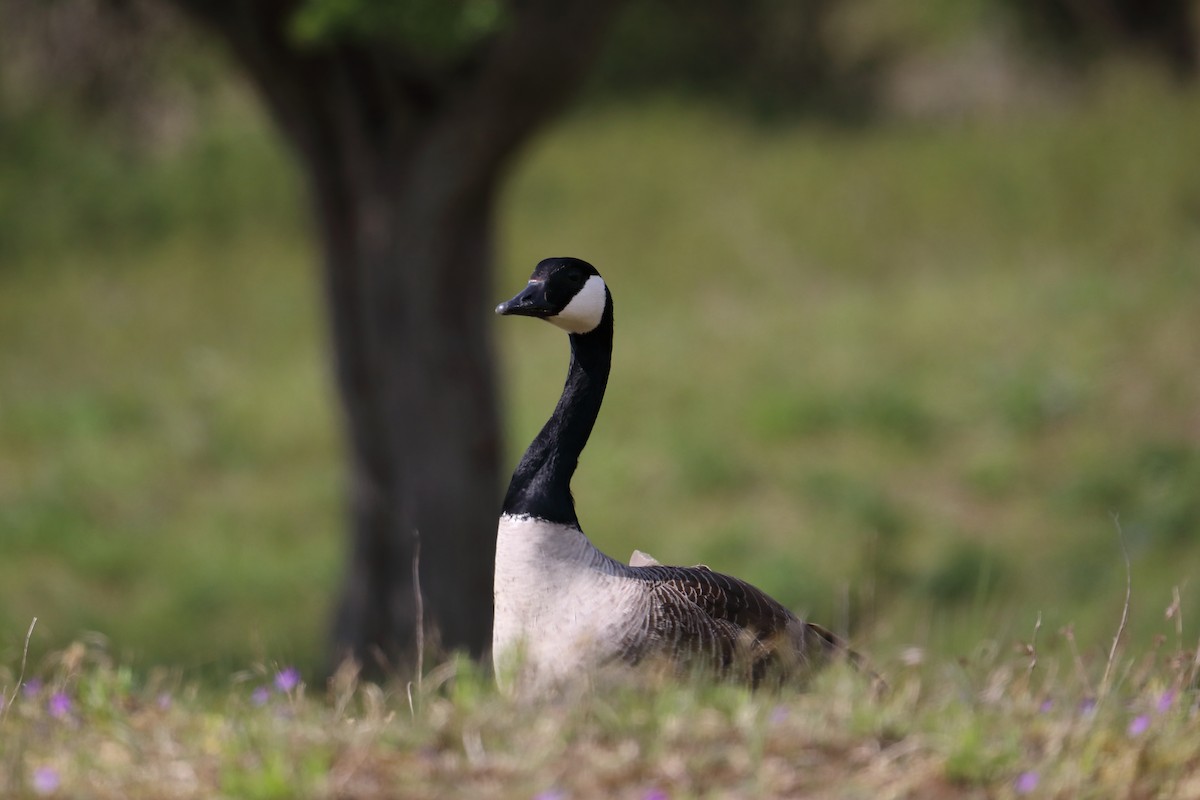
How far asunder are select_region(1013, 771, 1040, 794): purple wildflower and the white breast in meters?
1.13

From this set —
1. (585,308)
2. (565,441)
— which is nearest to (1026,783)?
(565,441)

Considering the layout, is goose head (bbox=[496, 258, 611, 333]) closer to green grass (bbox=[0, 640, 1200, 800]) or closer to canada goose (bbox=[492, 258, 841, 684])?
canada goose (bbox=[492, 258, 841, 684])

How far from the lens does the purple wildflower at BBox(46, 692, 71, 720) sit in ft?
12.8

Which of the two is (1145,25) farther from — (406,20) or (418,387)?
(406,20)

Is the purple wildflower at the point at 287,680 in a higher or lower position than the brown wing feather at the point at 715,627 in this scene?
lower

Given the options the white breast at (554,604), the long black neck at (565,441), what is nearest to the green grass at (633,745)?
the white breast at (554,604)

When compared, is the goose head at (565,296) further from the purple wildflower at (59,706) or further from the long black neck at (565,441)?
the purple wildflower at (59,706)

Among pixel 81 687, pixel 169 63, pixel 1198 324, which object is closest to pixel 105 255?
pixel 169 63

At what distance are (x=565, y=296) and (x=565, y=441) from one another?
1.43 feet

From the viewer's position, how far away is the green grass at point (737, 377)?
436 inches

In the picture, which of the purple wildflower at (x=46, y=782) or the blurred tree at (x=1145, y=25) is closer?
the purple wildflower at (x=46, y=782)

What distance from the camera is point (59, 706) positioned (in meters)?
3.91

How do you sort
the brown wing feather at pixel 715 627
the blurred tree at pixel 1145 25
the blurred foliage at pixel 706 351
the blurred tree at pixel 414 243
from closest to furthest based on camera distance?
the brown wing feather at pixel 715 627, the blurred tree at pixel 414 243, the blurred foliage at pixel 706 351, the blurred tree at pixel 1145 25

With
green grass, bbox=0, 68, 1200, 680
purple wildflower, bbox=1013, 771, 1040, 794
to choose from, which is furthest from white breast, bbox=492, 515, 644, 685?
green grass, bbox=0, 68, 1200, 680
